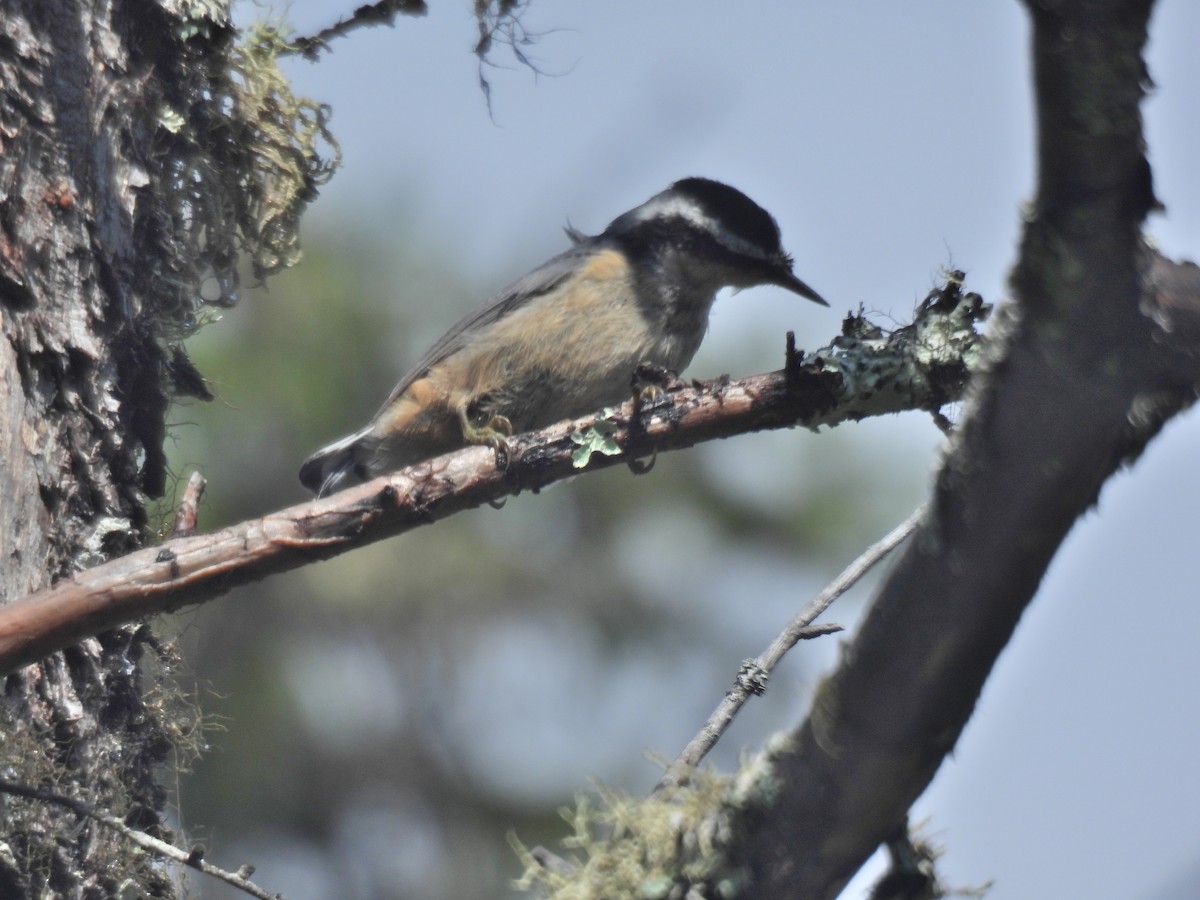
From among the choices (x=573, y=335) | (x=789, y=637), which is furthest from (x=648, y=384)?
(x=573, y=335)

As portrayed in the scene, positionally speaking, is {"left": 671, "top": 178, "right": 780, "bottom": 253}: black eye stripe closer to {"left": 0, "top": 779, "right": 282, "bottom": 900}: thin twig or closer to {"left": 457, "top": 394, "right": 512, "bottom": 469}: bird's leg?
{"left": 457, "top": 394, "right": 512, "bottom": 469}: bird's leg

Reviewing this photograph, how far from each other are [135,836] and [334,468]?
1.65 meters

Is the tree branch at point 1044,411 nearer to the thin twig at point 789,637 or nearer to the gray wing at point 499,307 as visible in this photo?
the thin twig at point 789,637

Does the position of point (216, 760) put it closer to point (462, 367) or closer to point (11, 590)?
point (462, 367)

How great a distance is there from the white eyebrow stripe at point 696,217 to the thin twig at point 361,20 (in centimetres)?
98

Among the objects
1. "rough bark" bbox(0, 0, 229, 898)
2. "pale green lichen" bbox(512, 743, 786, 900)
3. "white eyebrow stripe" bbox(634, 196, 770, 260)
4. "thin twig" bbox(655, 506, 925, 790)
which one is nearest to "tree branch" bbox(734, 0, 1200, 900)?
"pale green lichen" bbox(512, 743, 786, 900)

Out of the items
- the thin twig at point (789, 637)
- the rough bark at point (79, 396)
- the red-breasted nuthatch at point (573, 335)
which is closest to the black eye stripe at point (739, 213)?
the red-breasted nuthatch at point (573, 335)

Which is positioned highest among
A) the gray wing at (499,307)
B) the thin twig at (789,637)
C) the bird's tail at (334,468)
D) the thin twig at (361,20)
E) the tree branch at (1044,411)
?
the thin twig at (361,20)

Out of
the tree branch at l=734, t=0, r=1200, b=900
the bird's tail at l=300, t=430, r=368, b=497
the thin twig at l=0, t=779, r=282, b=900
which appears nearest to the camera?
the tree branch at l=734, t=0, r=1200, b=900

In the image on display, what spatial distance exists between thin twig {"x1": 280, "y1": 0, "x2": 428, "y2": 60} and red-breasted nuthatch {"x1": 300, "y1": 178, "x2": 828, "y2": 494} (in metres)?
0.83

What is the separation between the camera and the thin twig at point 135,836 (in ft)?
6.31

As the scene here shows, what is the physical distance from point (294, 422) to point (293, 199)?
2.23 m

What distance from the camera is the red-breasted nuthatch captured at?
344 centimetres

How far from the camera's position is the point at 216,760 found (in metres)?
5.35
